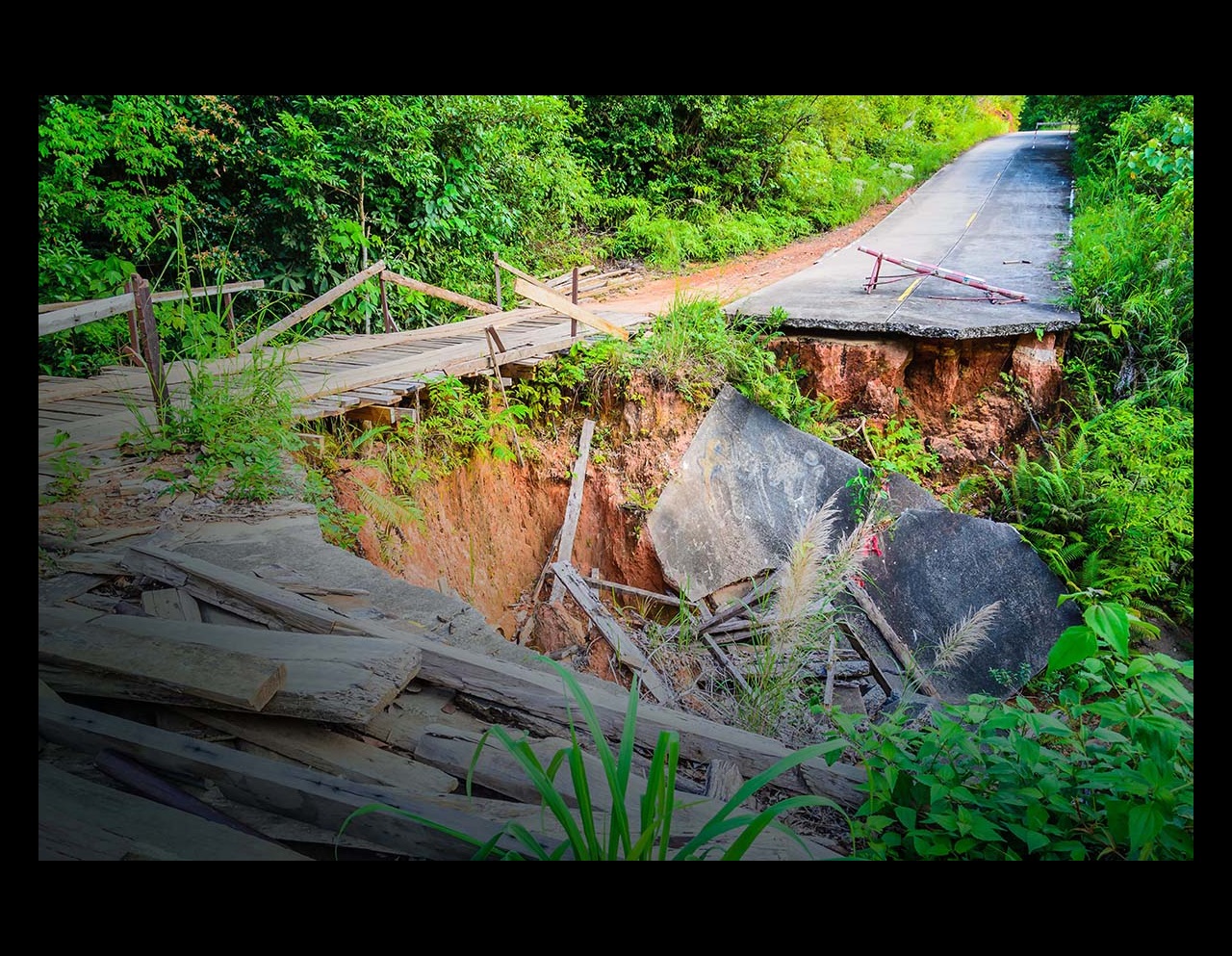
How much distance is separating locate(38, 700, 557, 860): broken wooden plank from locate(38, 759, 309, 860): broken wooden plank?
0.15 feet

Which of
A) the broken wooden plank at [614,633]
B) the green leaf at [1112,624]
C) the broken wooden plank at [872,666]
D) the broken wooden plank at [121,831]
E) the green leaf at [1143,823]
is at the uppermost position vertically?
the green leaf at [1112,624]

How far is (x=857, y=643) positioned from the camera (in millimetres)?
4289

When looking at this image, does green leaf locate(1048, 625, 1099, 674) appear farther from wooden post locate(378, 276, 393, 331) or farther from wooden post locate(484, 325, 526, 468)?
wooden post locate(378, 276, 393, 331)

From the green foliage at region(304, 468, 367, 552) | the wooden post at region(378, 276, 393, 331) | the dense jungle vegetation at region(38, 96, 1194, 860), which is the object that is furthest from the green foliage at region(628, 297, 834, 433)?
the green foliage at region(304, 468, 367, 552)

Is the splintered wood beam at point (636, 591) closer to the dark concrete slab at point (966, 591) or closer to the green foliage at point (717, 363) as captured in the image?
the dark concrete slab at point (966, 591)

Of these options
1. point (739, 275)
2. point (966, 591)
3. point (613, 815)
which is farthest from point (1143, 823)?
point (739, 275)

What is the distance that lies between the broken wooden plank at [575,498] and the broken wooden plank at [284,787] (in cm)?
327

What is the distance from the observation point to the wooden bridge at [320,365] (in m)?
3.34

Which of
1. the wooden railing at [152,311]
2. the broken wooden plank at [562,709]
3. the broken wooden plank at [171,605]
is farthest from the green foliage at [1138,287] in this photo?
the broken wooden plank at [171,605]

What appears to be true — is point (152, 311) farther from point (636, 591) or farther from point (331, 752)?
point (636, 591)

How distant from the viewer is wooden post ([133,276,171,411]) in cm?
338

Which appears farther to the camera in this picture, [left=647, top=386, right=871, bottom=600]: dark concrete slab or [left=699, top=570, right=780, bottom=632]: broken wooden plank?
[left=647, top=386, right=871, bottom=600]: dark concrete slab

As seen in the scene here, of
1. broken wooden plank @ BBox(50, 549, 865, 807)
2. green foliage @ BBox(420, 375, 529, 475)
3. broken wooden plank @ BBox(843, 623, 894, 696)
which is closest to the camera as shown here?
broken wooden plank @ BBox(50, 549, 865, 807)
